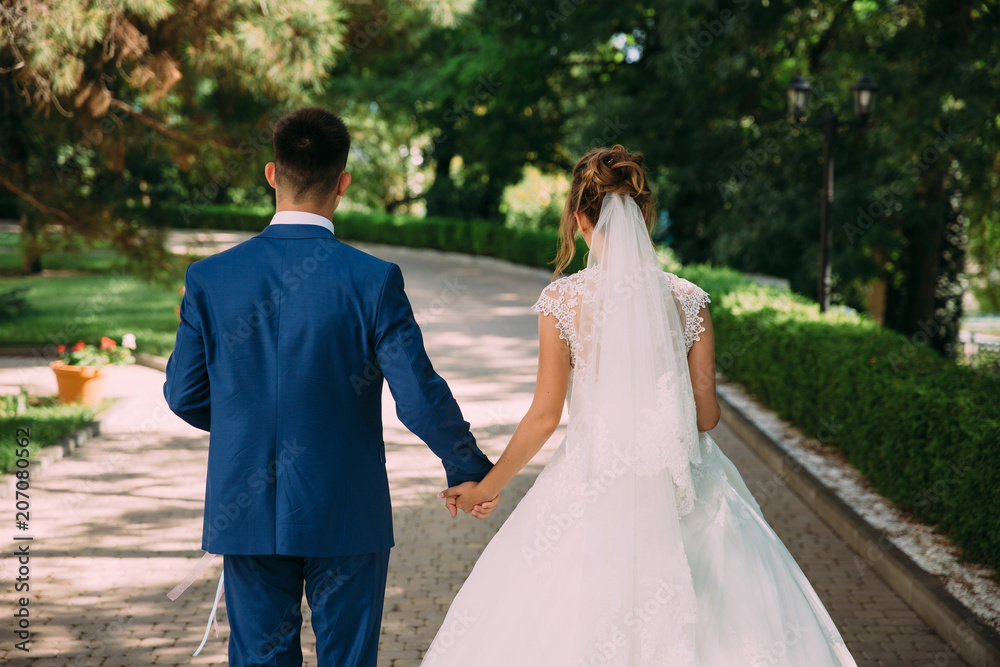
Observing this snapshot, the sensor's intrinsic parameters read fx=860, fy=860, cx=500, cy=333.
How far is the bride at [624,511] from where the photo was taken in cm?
291

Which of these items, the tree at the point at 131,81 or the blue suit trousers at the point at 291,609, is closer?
the blue suit trousers at the point at 291,609

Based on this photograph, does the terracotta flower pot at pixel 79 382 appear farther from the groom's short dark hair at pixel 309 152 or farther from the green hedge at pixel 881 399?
the groom's short dark hair at pixel 309 152

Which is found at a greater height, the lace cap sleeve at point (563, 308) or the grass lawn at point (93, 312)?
the lace cap sleeve at point (563, 308)

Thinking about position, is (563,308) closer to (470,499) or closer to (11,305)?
(470,499)

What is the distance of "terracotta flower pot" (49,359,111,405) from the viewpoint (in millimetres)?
9703

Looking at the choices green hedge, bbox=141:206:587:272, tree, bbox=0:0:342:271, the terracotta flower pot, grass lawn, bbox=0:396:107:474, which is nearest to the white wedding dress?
grass lawn, bbox=0:396:107:474

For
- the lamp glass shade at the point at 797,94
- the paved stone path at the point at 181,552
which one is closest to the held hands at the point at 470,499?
the paved stone path at the point at 181,552

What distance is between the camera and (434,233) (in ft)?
105

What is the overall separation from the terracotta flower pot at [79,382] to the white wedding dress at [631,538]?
26.0ft

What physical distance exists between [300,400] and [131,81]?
7631 millimetres

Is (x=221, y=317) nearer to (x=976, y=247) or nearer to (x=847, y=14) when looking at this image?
(x=847, y=14)

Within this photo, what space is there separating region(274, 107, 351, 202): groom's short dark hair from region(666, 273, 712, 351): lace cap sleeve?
52.6 inches

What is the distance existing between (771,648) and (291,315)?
1919 mm

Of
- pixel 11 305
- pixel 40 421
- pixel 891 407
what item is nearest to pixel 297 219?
pixel 891 407
